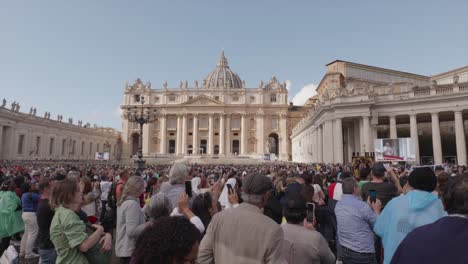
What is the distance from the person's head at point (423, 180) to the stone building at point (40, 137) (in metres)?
45.7

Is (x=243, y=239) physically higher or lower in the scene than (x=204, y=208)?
higher

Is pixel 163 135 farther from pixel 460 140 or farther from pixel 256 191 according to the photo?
pixel 256 191

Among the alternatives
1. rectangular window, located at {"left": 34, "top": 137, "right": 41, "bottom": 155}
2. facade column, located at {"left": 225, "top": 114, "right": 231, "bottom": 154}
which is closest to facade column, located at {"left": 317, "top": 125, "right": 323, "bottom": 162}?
facade column, located at {"left": 225, "top": 114, "right": 231, "bottom": 154}

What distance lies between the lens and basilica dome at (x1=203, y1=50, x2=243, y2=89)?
8281 cm

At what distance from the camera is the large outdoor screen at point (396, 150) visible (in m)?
15.5

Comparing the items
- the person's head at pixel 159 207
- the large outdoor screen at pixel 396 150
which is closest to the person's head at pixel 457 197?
the person's head at pixel 159 207

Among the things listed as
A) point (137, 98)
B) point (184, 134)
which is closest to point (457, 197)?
point (184, 134)

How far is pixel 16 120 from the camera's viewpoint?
38844mm

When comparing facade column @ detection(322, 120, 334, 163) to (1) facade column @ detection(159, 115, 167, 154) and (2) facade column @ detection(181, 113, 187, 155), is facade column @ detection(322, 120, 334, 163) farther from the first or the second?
(1) facade column @ detection(159, 115, 167, 154)

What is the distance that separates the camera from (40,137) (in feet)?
145

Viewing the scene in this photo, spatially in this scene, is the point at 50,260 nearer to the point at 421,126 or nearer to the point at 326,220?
the point at 326,220

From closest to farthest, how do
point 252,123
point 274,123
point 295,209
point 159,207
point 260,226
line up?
point 260,226 → point 295,209 → point 159,207 → point 274,123 → point 252,123

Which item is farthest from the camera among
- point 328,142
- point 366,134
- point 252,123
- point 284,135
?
point 252,123

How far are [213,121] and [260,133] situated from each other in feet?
37.2
